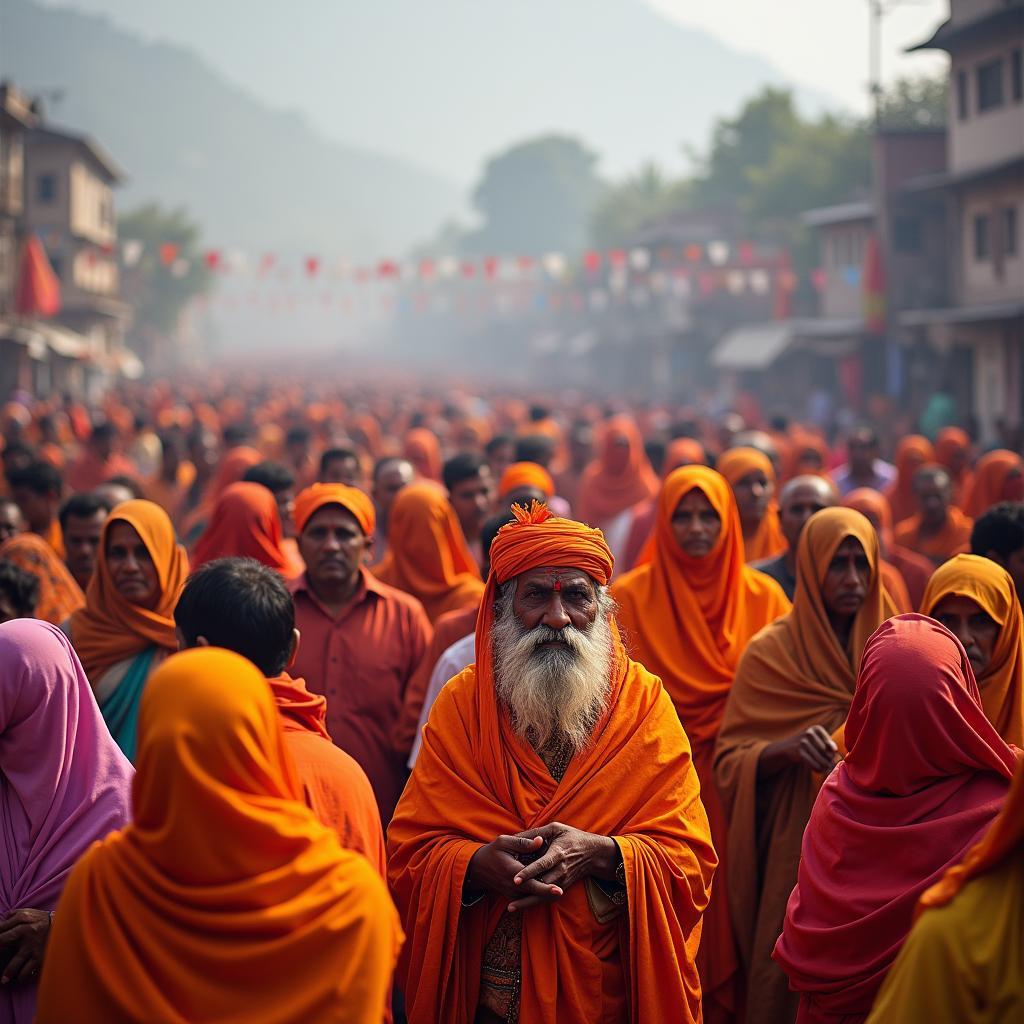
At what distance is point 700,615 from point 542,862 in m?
2.20

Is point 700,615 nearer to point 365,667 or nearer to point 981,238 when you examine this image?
→ point 365,667

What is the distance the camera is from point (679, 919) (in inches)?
150

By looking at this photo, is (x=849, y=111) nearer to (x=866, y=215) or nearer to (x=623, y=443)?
(x=866, y=215)

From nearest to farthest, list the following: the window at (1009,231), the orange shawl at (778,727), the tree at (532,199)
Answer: the orange shawl at (778,727), the window at (1009,231), the tree at (532,199)

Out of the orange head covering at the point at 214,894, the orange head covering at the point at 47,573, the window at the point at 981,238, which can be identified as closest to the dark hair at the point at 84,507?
the orange head covering at the point at 47,573

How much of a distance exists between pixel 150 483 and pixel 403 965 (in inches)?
323

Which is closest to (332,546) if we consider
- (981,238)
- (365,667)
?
(365,667)

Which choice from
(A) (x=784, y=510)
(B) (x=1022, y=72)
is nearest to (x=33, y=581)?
(A) (x=784, y=510)

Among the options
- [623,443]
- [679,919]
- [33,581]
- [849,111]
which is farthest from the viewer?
[849,111]

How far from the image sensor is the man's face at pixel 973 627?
13.8 ft

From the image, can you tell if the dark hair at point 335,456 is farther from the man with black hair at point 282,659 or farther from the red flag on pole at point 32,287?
the red flag on pole at point 32,287

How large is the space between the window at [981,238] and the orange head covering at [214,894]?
84.9 ft

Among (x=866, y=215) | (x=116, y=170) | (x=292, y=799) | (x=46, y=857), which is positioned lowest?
(x=46, y=857)

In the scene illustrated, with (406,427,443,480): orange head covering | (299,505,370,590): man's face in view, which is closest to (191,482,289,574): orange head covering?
(299,505,370,590): man's face
